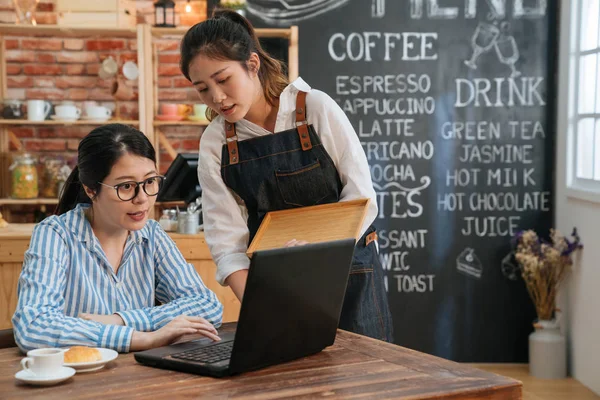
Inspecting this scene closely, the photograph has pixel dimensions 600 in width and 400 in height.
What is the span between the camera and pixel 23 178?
4.42m

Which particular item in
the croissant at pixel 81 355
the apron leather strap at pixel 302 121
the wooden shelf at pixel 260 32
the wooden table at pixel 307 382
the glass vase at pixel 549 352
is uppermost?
the wooden shelf at pixel 260 32

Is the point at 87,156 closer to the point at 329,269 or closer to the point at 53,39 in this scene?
the point at 329,269

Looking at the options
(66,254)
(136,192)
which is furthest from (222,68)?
(66,254)

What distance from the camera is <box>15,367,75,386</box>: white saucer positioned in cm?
142

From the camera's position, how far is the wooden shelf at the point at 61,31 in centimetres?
437

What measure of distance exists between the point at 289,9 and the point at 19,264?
202 centimetres

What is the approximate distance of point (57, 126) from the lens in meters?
4.70

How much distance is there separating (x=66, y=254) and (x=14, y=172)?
105 inches

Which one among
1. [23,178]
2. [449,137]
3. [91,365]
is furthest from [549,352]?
[91,365]

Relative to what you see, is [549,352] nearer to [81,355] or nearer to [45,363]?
[81,355]

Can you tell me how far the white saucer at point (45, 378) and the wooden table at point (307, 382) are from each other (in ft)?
0.04

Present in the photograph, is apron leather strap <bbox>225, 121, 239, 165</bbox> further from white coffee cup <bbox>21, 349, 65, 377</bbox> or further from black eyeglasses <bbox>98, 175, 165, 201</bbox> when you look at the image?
white coffee cup <bbox>21, 349, 65, 377</bbox>

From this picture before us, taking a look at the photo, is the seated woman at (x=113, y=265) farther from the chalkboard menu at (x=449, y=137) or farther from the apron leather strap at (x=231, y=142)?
the chalkboard menu at (x=449, y=137)

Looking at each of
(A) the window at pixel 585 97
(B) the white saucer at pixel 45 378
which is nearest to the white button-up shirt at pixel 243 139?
(B) the white saucer at pixel 45 378
